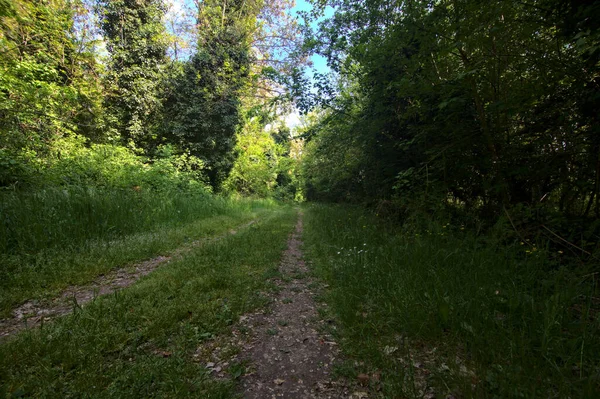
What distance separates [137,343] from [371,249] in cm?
387

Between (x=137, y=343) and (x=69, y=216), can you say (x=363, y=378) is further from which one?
(x=69, y=216)

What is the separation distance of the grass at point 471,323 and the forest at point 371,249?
0.07 feet

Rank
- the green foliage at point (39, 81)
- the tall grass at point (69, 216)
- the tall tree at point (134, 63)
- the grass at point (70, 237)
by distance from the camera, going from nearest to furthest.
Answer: the grass at point (70, 237), the tall grass at point (69, 216), the green foliage at point (39, 81), the tall tree at point (134, 63)

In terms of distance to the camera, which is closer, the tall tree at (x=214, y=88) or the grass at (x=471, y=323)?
the grass at (x=471, y=323)

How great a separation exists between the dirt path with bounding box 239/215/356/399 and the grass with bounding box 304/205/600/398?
0.21 meters

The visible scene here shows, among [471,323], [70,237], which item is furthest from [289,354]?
[70,237]

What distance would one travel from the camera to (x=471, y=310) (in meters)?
2.37

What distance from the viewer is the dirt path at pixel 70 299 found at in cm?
261

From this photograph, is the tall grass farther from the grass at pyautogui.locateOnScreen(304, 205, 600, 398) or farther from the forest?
the grass at pyautogui.locateOnScreen(304, 205, 600, 398)

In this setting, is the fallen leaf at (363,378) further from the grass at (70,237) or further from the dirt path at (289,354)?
the grass at (70,237)

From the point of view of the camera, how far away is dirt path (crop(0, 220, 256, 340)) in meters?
2.61

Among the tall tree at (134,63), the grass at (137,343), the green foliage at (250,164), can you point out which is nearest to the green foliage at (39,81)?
the tall tree at (134,63)

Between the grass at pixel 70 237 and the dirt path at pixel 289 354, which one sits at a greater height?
the grass at pixel 70 237

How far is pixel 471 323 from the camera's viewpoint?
2236mm
